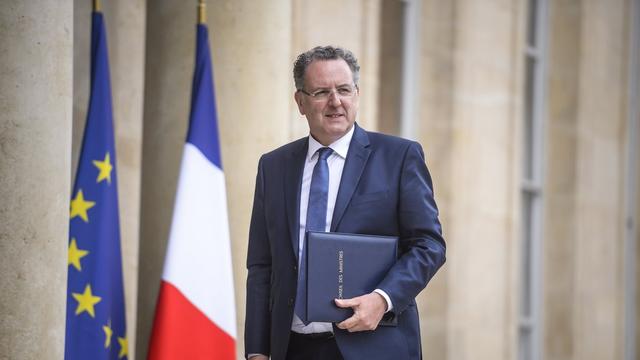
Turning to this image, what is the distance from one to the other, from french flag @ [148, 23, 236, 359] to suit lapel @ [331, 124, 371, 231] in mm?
1676

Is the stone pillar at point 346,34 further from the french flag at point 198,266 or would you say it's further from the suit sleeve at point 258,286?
the suit sleeve at point 258,286

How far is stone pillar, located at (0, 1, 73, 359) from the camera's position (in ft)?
13.4

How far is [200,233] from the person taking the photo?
5.11m

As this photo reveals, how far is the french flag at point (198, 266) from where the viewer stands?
16.5ft

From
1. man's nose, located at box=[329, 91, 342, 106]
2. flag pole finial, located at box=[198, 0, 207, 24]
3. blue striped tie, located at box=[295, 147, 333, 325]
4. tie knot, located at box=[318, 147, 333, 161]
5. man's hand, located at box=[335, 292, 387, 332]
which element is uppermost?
flag pole finial, located at box=[198, 0, 207, 24]

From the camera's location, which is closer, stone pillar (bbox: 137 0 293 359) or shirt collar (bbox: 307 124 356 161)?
shirt collar (bbox: 307 124 356 161)

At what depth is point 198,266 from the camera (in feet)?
16.6

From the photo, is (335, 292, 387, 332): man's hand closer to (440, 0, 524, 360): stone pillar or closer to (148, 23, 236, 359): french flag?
(148, 23, 236, 359): french flag

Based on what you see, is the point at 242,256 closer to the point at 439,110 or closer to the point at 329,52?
the point at 329,52

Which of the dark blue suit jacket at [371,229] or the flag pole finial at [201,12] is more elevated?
the flag pole finial at [201,12]

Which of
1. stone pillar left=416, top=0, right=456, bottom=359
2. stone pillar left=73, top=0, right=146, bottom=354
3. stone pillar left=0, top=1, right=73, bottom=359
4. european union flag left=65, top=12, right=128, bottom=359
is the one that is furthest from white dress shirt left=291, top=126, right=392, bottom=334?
stone pillar left=416, top=0, right=456, bottom=359

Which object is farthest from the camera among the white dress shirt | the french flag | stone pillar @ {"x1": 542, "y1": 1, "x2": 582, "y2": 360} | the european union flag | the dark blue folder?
stone pillar @ {"x1": 542, "y1": 1, "x2": 582, "y2": 360}

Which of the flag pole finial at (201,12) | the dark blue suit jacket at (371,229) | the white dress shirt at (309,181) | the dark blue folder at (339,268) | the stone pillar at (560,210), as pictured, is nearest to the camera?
the dark blue folder at (339,268)

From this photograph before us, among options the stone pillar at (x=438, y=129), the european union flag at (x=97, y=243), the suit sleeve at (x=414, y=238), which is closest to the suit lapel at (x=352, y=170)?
the suit sleeve at (x=414, y=238)
